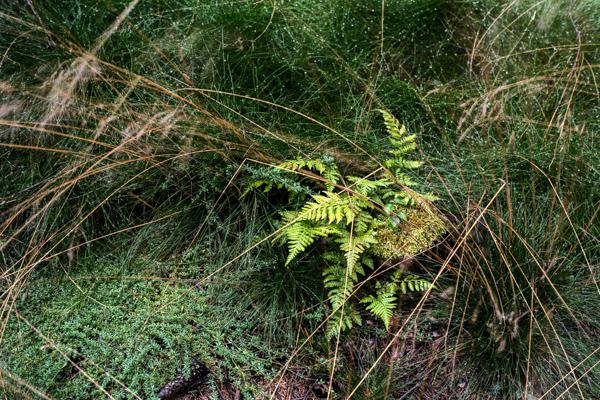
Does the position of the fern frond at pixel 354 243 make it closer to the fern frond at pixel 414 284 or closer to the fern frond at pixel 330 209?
the fern frond at pixel 330 209

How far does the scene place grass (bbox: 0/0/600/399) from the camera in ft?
6.70

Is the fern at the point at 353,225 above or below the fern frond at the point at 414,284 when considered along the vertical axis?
above

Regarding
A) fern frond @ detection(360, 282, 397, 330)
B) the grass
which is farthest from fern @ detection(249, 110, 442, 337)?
the grass

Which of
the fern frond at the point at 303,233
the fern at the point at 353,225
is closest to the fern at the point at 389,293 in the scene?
the fern at the point at 353,225

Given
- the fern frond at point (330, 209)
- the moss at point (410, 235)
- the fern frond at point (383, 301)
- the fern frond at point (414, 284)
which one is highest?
the fern frond at point (330, 209)

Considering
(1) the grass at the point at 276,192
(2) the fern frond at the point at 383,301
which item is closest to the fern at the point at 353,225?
(2) the fern frond at the point at 383,301

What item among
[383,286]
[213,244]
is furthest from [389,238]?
[213,244]

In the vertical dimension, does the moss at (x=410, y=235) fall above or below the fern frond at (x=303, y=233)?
below

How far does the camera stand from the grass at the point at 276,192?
204 centimetres

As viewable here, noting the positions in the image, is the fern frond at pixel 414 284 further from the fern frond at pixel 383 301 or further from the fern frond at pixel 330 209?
the fern frond at pixel 330 209

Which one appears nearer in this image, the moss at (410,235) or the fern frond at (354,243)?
the fern frond at (354,243)

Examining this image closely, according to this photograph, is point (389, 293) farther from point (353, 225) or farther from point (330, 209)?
point (330, 209)

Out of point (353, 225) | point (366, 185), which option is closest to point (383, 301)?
point (353, 225)

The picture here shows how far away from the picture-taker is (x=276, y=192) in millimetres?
2434
